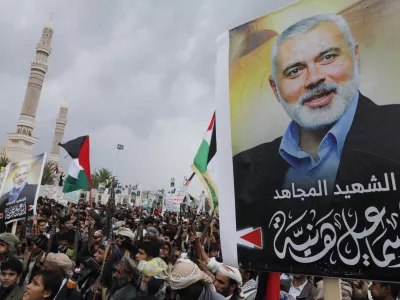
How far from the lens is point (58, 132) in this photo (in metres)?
65.2

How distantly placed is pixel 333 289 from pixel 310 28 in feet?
3.57

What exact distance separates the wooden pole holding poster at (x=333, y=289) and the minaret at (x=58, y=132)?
65204mm

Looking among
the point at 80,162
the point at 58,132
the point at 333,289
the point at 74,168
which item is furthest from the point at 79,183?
the point at 58,132

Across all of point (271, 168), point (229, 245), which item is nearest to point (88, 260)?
point (229, 245)

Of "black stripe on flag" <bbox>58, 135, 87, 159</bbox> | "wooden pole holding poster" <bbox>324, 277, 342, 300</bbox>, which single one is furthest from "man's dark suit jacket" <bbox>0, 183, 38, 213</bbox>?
"wooden pole holding poster" <bbox>324, 277, 342, 300</bbox>

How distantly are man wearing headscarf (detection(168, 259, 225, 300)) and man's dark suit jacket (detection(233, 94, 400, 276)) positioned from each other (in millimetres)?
961

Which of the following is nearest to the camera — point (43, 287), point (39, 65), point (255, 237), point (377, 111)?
point (377, 111)

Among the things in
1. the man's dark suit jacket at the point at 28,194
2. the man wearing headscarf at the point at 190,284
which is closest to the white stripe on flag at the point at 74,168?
the man's dark suit jacket at the point at 28,194

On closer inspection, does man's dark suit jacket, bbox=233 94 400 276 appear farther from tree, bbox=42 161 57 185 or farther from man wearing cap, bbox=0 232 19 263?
tree, bbox=42 161 57 185

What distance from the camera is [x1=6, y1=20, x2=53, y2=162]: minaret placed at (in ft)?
159

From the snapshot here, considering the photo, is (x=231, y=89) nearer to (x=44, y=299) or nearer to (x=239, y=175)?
(x=239, y=175)

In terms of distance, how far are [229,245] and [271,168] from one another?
41cm

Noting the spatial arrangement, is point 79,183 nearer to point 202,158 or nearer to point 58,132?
point 202,158

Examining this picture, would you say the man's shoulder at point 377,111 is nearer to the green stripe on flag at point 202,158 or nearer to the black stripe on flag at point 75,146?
the green stripe on flag at point 202,158
